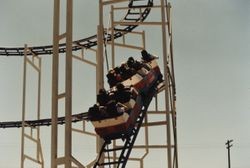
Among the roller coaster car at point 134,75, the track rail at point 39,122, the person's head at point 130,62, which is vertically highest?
the person's head at point 130,62

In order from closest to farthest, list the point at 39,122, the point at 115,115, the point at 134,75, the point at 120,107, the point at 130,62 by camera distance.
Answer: the point at 115,115
the point at 120,107
the point at 134,75
the point at 130,62
the point at 39,122

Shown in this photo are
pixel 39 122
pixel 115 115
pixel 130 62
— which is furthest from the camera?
pixel 39 122

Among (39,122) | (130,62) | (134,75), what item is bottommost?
(39,122)

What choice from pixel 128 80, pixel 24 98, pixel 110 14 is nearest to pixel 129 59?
pixel 128 80

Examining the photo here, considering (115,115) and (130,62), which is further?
(130,62)

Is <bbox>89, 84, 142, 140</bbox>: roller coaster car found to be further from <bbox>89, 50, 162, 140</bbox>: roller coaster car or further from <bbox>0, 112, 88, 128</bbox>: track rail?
<bbox>0, 112, 88, 128</bbox>: track rail

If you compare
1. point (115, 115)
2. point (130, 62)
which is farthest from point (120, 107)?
point (130, 62)

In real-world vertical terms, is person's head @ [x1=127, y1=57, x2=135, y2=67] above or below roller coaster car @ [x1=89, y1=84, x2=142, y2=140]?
above

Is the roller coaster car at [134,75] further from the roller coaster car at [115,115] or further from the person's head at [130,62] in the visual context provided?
the roller coaster car at [115,115]

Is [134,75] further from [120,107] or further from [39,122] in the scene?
[39,122]

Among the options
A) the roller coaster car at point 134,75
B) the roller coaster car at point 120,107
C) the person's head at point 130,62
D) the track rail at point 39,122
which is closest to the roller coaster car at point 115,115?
the roller coaster car at point 120,107

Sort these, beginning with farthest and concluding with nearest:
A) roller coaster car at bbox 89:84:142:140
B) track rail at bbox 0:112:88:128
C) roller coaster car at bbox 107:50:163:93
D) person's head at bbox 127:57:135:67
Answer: track rail at bbox 0:112:88:128 → person's head at bbox 127:57:135:67 → roller coaster car at bbox 107:50:163:93 → roller coaster car at bbox 89:84:142:140

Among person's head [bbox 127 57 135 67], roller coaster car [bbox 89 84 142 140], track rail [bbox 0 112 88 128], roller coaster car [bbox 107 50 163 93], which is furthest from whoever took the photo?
track rail [bbox 0 112 88 128]

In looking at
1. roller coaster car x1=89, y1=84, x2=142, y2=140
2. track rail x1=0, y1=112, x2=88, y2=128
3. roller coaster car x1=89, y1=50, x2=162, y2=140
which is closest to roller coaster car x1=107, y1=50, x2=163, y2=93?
roller coaster car x1=89, y1=50, x2=162, y2=140
